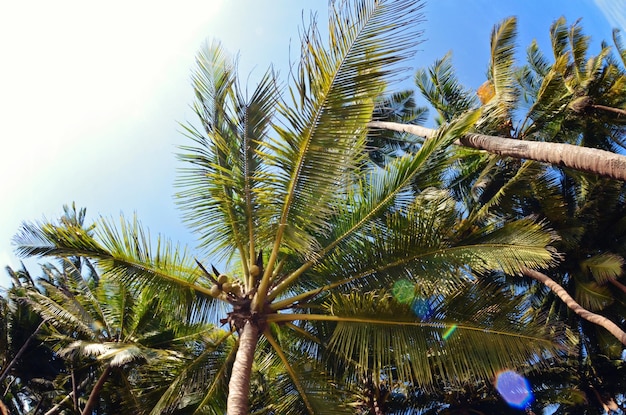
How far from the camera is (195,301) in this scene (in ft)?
22.0

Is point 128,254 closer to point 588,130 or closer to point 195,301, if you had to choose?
point 195,301

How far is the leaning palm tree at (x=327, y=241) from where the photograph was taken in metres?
5.27

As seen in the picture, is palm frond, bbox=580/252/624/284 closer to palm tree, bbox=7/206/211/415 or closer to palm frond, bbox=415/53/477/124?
palm frond, bbox=415/53/477/124

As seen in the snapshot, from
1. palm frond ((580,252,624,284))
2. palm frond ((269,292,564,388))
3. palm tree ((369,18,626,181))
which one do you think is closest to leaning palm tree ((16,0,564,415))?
palm frond ((269,292,564,388))

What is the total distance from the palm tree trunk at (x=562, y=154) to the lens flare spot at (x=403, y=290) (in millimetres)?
1869

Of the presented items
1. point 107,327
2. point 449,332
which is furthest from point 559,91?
point 107,327

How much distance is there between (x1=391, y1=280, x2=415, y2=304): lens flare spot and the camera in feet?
18.7

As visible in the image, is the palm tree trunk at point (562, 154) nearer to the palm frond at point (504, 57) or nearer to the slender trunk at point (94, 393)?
the palm frond at point (504, 57)

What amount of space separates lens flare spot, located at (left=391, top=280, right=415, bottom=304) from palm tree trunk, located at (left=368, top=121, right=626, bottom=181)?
1.87 m

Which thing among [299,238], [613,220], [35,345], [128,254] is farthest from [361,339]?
[35,345]

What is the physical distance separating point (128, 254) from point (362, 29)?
12.8 feet

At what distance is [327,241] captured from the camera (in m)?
6.18

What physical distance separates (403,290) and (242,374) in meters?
2.11

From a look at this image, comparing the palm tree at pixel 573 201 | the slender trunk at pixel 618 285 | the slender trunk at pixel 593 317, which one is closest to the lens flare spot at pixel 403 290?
the slender trunk at pixel 593 317
